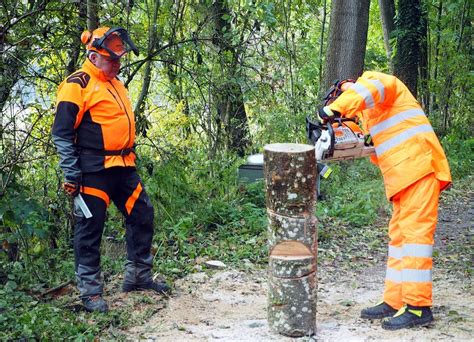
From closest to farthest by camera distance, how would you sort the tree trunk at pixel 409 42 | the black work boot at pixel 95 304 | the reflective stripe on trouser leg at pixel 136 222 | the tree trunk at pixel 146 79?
the black work boot at pixel 95 304 → the reflective stripe on trouser leg at pixel 136 222 → the tree trunk at pixel 146 79 → the tree trunk at pixel 409 42

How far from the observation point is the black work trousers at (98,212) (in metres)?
5.04

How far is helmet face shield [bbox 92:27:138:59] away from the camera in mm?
4969

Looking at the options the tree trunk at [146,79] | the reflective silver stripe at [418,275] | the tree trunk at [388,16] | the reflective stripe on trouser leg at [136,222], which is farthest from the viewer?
the tree trunk at [388,16]

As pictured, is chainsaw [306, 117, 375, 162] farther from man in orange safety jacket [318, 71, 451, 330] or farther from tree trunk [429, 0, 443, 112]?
tree trunk [429, 0, 443, 112]

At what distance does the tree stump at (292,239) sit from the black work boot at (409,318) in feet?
1.80

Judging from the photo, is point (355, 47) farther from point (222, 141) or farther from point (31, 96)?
point (31, 96)

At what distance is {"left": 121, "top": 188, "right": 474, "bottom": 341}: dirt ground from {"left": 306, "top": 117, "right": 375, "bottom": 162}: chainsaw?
4.13 feet

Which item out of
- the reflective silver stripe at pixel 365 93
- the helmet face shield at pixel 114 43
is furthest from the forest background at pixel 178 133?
the reflective silver stripe at pixel 365 93

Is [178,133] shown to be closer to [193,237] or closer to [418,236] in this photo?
[193,237]

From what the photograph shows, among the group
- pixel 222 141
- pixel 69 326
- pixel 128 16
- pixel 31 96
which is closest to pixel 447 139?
pixel 222 141

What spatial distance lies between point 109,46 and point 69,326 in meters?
2.15

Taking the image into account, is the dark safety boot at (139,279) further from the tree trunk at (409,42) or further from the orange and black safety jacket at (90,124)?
the tree trunk at (409,42)

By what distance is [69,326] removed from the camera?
4426 millimetres

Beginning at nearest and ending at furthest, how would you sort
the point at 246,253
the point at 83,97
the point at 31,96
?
1. the point at 83,97
2. the point at 31,96
3. the point at 246,253
